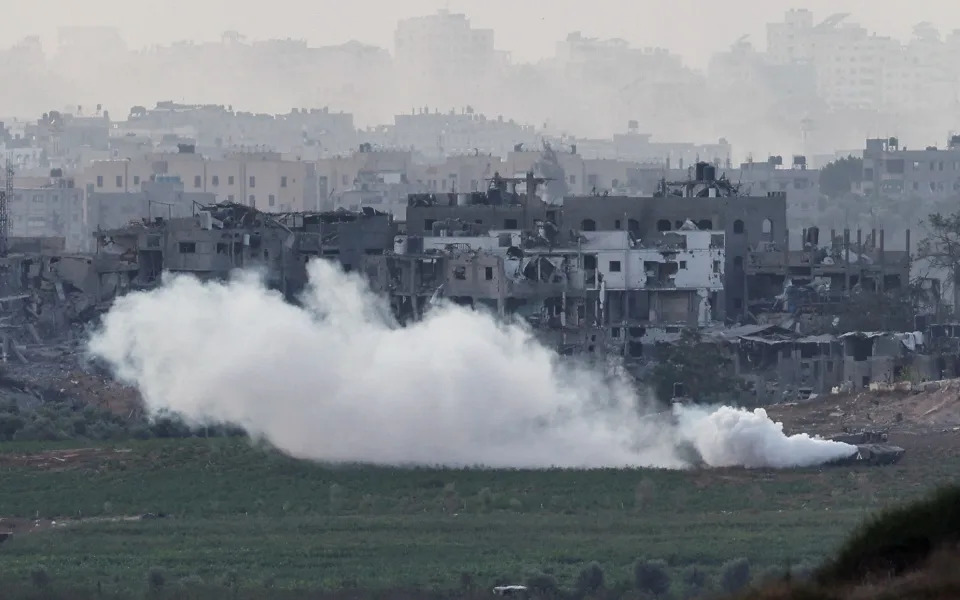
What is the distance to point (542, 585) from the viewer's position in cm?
3925

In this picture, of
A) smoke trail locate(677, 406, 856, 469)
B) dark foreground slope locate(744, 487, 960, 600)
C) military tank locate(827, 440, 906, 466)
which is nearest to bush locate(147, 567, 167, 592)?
dark foreground slope locate(744, 487, 960, 600)

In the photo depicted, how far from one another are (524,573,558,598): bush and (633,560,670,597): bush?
1.09 meters

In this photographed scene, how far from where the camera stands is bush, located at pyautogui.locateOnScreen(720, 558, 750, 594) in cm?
3883

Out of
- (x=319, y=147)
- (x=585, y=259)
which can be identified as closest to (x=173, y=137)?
(x=319, y=147)

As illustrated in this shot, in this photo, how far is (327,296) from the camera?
68.7m

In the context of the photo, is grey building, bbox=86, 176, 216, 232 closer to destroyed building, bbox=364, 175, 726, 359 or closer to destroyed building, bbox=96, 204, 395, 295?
destroyed building, bbox=96, 204, 395, 295

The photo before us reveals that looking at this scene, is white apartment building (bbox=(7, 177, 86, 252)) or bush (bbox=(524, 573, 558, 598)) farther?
white apartment building (bbox=(7, 177, 86, 252))

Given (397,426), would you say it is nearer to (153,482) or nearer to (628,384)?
(153,482)

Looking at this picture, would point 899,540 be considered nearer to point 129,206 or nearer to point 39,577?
point 39,577

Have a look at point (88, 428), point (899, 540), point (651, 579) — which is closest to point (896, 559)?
point (899, 540)

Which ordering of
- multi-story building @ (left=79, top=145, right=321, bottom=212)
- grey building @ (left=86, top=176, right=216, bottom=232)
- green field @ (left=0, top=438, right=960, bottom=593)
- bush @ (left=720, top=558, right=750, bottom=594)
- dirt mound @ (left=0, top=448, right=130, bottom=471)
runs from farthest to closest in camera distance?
1. multi-story building @ (left=79, top=145, right=321, bottom=212)
2. grey building @ (left=86, top=176, right=216, bottom=232)
3. dirt mound @ (left=0, top=448, right=130, bottom=471)
4. green field @ (left=0, top=438, right=960, bottom=593)
5. bush @ (left=720, top=558, right=750, bottom=594)

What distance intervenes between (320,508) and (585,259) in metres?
30.1

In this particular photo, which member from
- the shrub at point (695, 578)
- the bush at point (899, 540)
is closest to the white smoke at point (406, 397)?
the shrub at point (695, 578)

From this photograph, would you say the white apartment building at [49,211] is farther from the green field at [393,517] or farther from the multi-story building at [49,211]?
the green field at [393,517]
